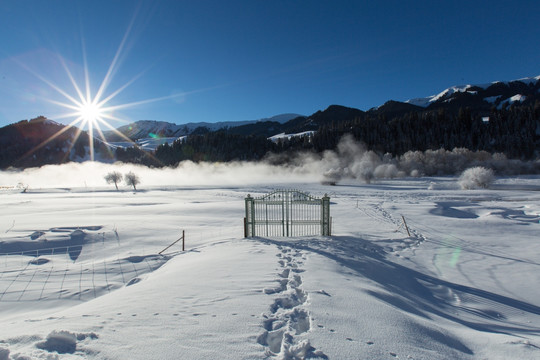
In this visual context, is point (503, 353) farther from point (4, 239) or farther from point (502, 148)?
point (502, 148)

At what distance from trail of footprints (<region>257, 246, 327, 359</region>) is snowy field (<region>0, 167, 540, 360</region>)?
0.03 metres

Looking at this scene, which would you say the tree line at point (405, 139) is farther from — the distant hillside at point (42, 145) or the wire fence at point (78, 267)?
the wire fence at point (78, 267)

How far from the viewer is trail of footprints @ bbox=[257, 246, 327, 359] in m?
3.81

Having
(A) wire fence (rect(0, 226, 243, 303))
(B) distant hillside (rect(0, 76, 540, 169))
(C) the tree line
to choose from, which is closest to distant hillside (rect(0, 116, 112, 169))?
(B) distant hillside (rect(0, 76, 540, 169))

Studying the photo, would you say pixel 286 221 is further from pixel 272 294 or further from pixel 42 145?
pixel 42 145

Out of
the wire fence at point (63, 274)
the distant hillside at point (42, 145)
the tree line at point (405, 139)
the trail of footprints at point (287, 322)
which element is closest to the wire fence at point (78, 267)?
the wire fence at point (63, 274)

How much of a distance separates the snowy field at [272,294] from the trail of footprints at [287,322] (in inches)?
1.1

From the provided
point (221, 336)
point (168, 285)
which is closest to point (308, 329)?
point (221, 336)

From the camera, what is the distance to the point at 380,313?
5215 mm

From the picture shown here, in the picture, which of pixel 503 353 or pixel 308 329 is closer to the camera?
pixel 503 353

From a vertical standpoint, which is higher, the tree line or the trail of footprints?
the tree line

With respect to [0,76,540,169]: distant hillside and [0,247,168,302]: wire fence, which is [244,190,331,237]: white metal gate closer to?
[0,247,168,302]: wire fence

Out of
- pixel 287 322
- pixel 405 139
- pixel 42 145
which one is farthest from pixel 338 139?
pixel 42 145

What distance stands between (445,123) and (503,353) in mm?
151753
